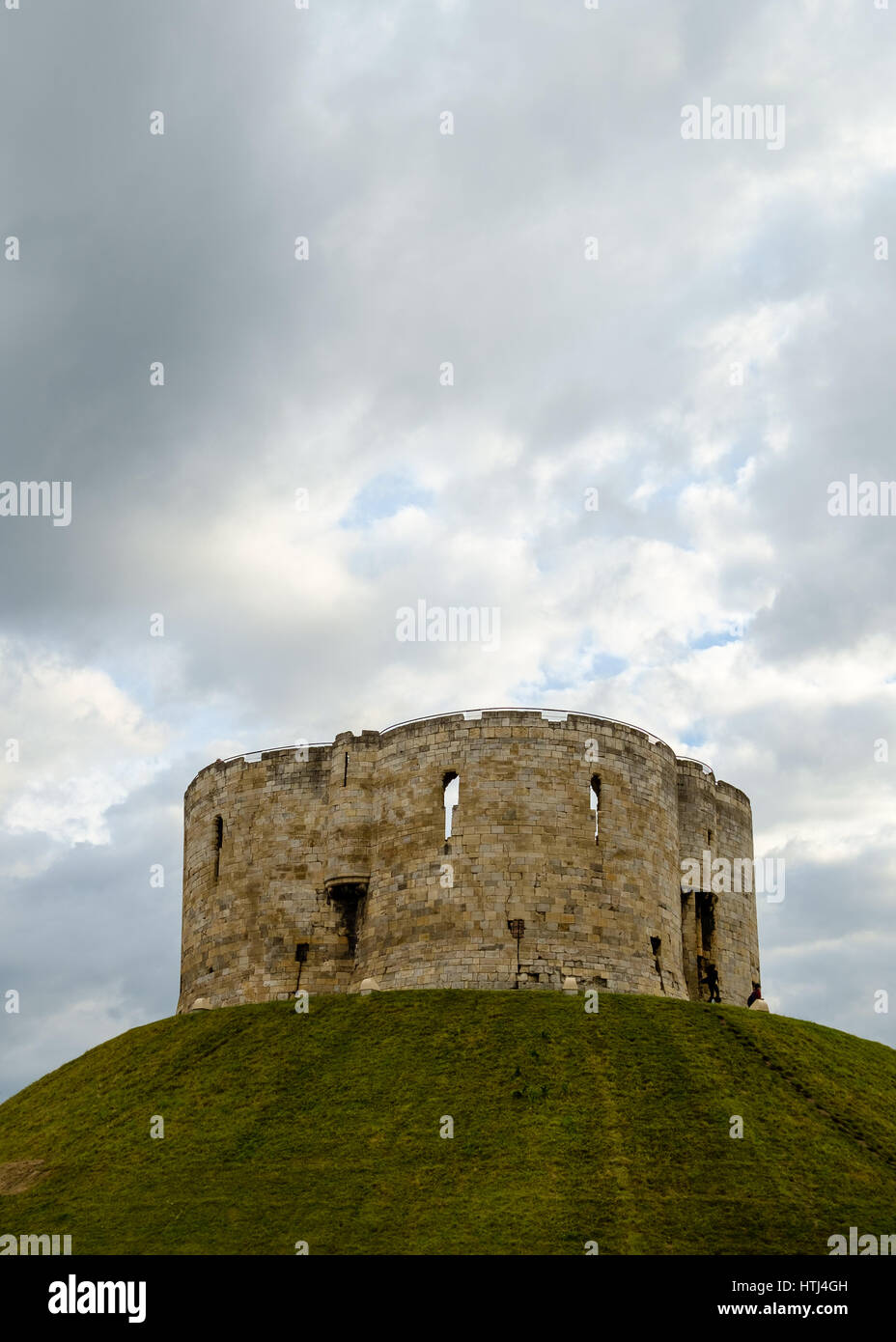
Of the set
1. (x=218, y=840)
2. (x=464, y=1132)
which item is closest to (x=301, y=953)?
(x=218, y=840)

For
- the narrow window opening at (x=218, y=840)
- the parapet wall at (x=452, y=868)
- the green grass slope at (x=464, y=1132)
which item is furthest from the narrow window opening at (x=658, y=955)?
the narrow window opening at (x=218, y=840)

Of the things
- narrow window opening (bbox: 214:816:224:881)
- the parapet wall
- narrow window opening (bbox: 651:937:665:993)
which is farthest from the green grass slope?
narrow window opening (bbox: 214:816:224:881)

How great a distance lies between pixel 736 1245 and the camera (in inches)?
1237

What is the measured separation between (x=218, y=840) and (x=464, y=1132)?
19009mm

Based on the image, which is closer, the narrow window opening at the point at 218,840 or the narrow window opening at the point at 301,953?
the narrow window opening at the point at 301,953

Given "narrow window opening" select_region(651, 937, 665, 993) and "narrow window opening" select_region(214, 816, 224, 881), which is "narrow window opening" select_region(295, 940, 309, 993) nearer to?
"narrow window opening" select_region(214, 816, 224, 881)

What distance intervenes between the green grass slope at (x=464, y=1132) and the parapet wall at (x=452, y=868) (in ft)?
7.25

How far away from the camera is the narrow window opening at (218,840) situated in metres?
52.7

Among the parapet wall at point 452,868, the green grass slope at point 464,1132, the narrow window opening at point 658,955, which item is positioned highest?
the parapet wall at point 452,868

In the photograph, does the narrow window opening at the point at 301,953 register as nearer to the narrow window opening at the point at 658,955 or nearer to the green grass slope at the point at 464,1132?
the green grass slope at the point at 464,1132

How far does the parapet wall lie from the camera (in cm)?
4644
